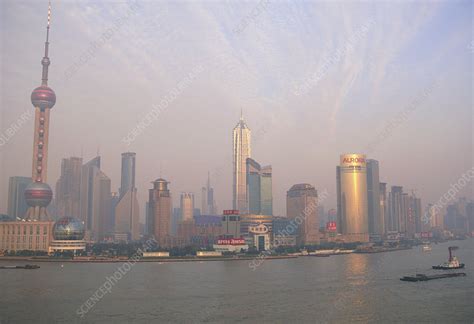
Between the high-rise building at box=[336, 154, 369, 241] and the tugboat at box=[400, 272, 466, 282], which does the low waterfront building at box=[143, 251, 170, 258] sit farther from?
the high-rise building at box=[336, 154, 369, 241]

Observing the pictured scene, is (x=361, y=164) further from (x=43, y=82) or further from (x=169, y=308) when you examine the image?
(x=169, y=308)

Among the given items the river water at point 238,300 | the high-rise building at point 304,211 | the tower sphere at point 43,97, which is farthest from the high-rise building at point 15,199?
the river water at point 238,300

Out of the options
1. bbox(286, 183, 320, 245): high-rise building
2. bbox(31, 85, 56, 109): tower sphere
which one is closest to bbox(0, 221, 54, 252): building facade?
bbox(31, 85, 56, 109): tower sphere

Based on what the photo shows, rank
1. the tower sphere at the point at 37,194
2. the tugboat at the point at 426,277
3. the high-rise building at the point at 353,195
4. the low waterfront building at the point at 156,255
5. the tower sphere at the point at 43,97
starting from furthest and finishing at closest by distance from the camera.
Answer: the high-rise building at the point at 353,195 → the tower sphere at the point at 43,97 → the tower sphere at the point at 37,194 → the low waterfront building at the point at 156,255 → the tugboat at the point at 426,277

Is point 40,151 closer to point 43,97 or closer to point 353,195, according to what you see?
point 43,97

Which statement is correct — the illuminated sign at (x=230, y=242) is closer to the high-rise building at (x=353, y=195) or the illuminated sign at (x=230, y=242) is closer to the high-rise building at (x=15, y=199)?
the high-rise building at (x=353, y=195)

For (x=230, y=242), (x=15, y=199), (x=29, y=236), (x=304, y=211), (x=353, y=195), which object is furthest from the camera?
(x=15, y=199)

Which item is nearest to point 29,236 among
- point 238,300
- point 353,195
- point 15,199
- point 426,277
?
point 15,199
